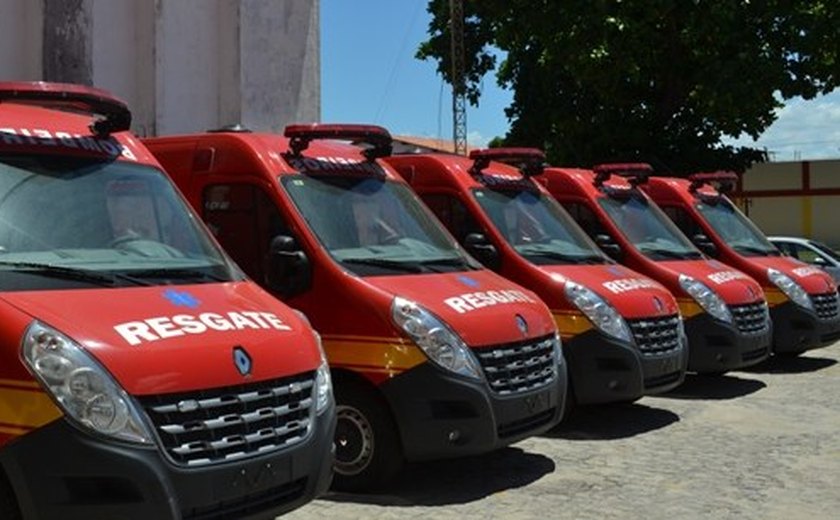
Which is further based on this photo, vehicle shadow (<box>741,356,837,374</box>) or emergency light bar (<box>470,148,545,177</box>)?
vehicle shadow (<box>741,356,837,374</box>)

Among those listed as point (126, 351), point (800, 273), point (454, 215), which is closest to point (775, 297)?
point (800, 273)

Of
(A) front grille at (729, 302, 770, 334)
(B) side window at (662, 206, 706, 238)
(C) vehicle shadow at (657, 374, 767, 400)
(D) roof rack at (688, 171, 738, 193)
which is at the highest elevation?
(D) roof rack at (688, 171, 738, 193)

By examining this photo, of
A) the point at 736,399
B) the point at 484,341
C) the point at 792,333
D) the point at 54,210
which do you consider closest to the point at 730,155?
the point at 792,333

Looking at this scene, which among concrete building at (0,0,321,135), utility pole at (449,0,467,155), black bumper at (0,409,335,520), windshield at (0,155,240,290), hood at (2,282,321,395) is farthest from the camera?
utility pole at (449,0,467,155)

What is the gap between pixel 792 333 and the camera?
11602 mm

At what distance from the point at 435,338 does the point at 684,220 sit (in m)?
7.24

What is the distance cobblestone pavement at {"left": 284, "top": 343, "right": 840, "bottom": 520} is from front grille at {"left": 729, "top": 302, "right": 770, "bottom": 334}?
29.5 inches

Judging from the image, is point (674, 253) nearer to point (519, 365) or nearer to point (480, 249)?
point (480, 249)

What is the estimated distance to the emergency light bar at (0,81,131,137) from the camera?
4992mm

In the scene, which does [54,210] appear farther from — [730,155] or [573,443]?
[730,155]

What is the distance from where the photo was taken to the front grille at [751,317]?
1020 cm

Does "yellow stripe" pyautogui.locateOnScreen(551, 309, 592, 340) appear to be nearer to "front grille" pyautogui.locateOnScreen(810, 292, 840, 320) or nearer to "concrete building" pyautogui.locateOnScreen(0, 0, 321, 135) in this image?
"front grille" pyautogui.locateOnScreen(810, 292, 840, 320)

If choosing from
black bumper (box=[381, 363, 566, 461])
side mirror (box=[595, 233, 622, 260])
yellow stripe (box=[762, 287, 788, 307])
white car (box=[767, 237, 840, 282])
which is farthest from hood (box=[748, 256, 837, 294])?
black bumper (box=[381, 363, 566, 461])

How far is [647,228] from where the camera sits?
10977 mm
